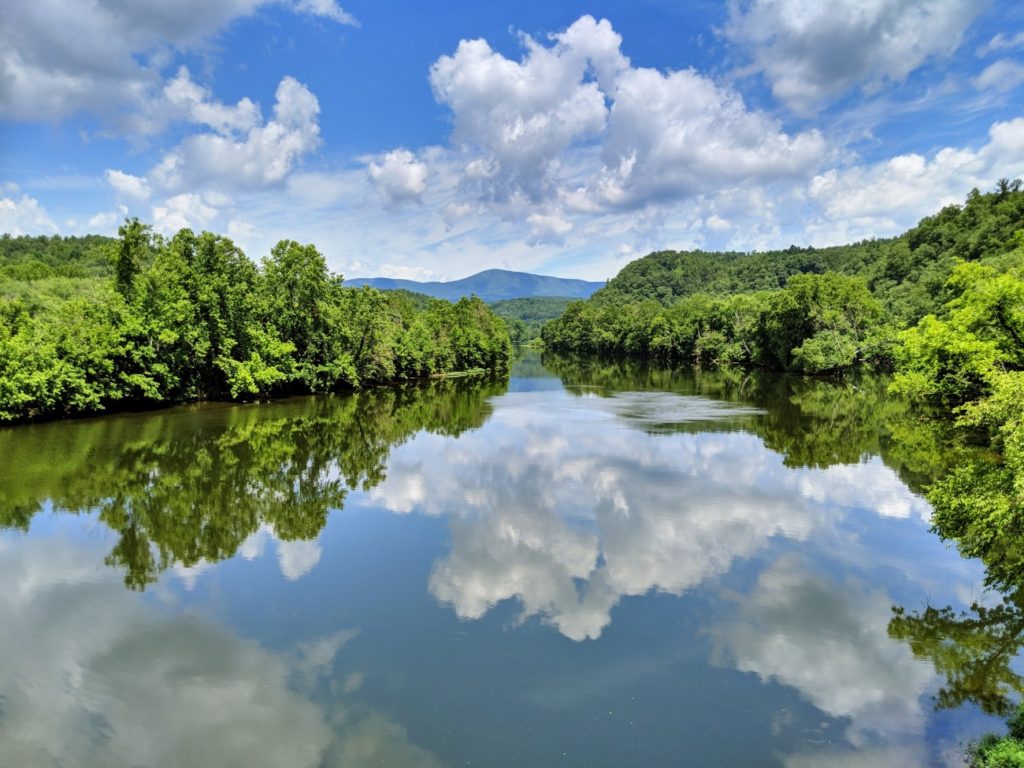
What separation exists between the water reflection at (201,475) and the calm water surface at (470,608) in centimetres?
14

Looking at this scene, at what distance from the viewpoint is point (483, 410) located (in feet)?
133

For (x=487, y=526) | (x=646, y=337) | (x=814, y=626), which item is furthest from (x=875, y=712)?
(x=646, y=337)

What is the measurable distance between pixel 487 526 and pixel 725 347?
→ 248 ft

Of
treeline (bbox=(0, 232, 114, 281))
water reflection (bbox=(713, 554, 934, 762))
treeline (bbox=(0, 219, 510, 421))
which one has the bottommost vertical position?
water reflection (bbox=(713, 554, 934, 762))

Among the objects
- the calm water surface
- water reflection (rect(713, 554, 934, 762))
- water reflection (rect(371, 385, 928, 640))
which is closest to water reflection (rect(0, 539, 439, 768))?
the calm water surface

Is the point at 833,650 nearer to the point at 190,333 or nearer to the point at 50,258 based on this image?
the point at 190,333

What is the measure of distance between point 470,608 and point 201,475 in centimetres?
1365

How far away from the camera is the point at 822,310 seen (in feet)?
206

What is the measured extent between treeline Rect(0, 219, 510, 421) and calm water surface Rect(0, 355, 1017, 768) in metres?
9.21

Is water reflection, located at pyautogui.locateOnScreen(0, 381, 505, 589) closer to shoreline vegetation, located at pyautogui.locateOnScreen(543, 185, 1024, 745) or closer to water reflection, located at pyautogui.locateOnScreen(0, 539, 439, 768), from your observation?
water reflection, located at pyautogui.locateOnScreen(0, 539, 439, 768)

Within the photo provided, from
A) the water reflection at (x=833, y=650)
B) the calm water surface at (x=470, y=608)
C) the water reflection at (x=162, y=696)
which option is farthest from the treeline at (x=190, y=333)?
the water reflection at (x=833, y=650)

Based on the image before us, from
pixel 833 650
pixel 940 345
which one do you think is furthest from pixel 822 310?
pixel 833 650

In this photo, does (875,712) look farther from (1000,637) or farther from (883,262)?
(883,262)

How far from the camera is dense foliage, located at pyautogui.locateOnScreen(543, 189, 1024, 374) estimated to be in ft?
204
